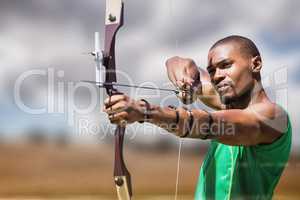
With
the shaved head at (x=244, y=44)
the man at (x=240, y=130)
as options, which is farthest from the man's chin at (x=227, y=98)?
the shaved head at (x=244, y=44)

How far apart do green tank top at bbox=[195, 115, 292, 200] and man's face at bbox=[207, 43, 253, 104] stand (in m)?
0.13

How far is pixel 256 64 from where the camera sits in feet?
4.32

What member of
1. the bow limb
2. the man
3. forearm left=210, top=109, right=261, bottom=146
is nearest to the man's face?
the man

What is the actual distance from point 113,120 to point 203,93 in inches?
29.0

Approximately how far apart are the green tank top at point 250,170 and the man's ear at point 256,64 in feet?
0.48

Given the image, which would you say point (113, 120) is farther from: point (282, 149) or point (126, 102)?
point (282, 149)

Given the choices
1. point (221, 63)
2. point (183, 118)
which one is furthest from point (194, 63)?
point (183, 118)

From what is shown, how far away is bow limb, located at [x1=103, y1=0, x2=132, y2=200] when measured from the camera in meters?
1.30

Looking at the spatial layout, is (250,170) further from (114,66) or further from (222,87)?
(114,66)

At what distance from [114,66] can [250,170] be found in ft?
1.29

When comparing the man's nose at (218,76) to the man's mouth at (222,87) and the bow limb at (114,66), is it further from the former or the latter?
the bow limb at (114,66)

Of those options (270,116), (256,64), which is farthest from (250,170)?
(256,64)

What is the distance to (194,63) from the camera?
1702mm

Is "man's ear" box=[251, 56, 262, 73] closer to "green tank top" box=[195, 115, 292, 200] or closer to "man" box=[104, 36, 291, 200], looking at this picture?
"man" box=[104, 36, 291, 200]
